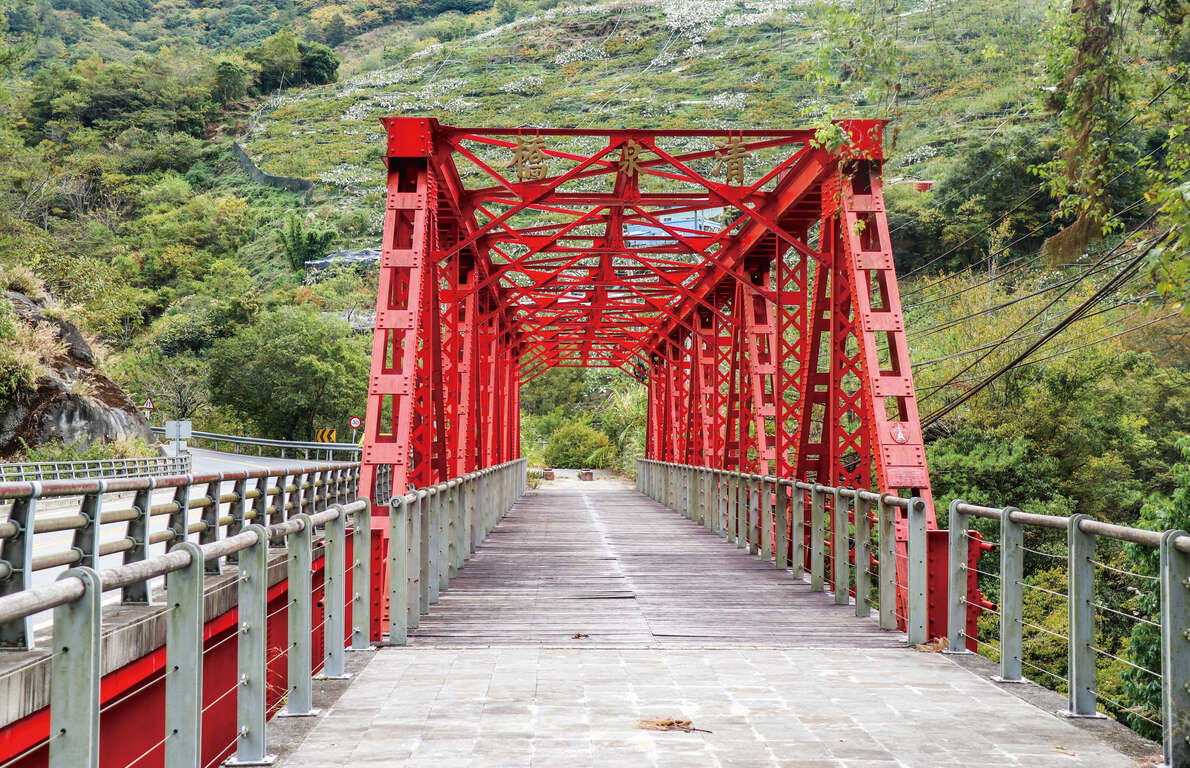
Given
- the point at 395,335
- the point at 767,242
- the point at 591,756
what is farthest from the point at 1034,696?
the point at 767,242

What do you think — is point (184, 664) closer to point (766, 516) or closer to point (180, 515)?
point (180, 515)

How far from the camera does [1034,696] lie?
5332 mm

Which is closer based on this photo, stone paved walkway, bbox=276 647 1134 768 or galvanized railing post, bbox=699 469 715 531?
stone paved walkway, bbox=276 647 1134 768

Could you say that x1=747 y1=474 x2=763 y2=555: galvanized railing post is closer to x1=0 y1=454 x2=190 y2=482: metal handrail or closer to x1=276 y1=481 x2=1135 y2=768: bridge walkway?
x1=276 y1=481 x2=1135 y2=768: bridge walkway

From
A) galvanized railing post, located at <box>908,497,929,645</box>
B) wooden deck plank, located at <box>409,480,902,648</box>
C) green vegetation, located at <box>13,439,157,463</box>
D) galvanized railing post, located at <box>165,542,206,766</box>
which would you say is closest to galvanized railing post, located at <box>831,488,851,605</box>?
wooden deck plank, located at <box>409,480,902,648</box>

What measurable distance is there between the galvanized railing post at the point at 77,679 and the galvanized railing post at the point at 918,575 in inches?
220

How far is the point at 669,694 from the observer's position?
544 centimetres

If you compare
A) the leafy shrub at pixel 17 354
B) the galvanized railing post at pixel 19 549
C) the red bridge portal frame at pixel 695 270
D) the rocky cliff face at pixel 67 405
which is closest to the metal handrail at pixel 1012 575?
the red bridge portal frame at pixel 695 270

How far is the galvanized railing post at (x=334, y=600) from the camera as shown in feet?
18.6

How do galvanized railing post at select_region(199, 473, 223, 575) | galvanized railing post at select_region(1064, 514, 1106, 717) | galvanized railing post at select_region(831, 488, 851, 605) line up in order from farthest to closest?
1. galvanized railing post at select_region(831, 488, 851, 605)
2. galvanized railing post at select_region(199, 473, 223, 575)
3. galvanized railing post at select_region(1064, 514, 1106, 717)

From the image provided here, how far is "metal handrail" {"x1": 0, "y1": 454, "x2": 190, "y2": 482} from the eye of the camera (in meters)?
22.6

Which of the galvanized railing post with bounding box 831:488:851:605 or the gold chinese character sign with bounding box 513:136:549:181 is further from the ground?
the gold chinese character sign with bounding box 513:136:549:181

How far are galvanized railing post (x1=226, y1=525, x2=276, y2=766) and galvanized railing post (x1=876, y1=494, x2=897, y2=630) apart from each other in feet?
16.2

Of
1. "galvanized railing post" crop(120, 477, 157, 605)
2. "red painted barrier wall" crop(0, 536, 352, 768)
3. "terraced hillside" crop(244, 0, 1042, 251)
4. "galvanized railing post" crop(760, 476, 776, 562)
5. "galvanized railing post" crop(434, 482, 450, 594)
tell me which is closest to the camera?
"red painted barrier wall" crop(0, 536, 352, 768)
